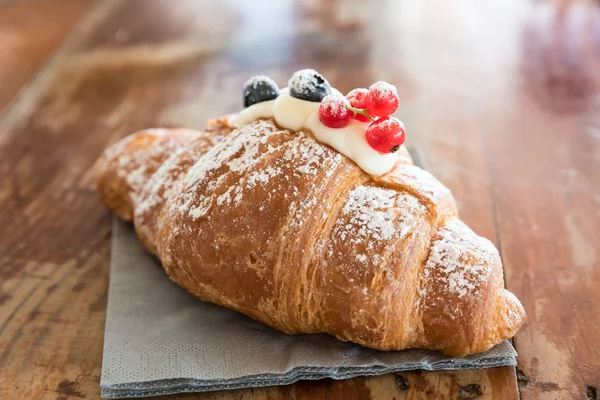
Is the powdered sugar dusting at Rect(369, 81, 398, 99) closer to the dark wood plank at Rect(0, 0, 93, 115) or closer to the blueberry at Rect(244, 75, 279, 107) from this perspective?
the blueberry at Rect(244, 75, 279, 107)

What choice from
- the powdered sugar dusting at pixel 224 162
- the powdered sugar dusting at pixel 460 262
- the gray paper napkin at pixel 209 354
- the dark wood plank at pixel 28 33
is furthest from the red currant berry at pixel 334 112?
the dark wood plank at pixel 28 33

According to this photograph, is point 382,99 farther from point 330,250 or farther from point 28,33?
point 28,33

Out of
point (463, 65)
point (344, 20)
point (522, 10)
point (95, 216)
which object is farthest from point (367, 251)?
point (522, 10)

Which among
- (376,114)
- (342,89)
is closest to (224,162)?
(376,114)

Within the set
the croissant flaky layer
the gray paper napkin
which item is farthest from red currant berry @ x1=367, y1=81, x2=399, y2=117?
the gray paper napkin

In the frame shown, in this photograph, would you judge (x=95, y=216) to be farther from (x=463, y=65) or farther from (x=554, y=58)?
(x=554, y=58)

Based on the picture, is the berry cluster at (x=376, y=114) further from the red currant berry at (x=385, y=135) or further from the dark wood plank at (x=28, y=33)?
the dark wood plank at (x=28, y=33)
